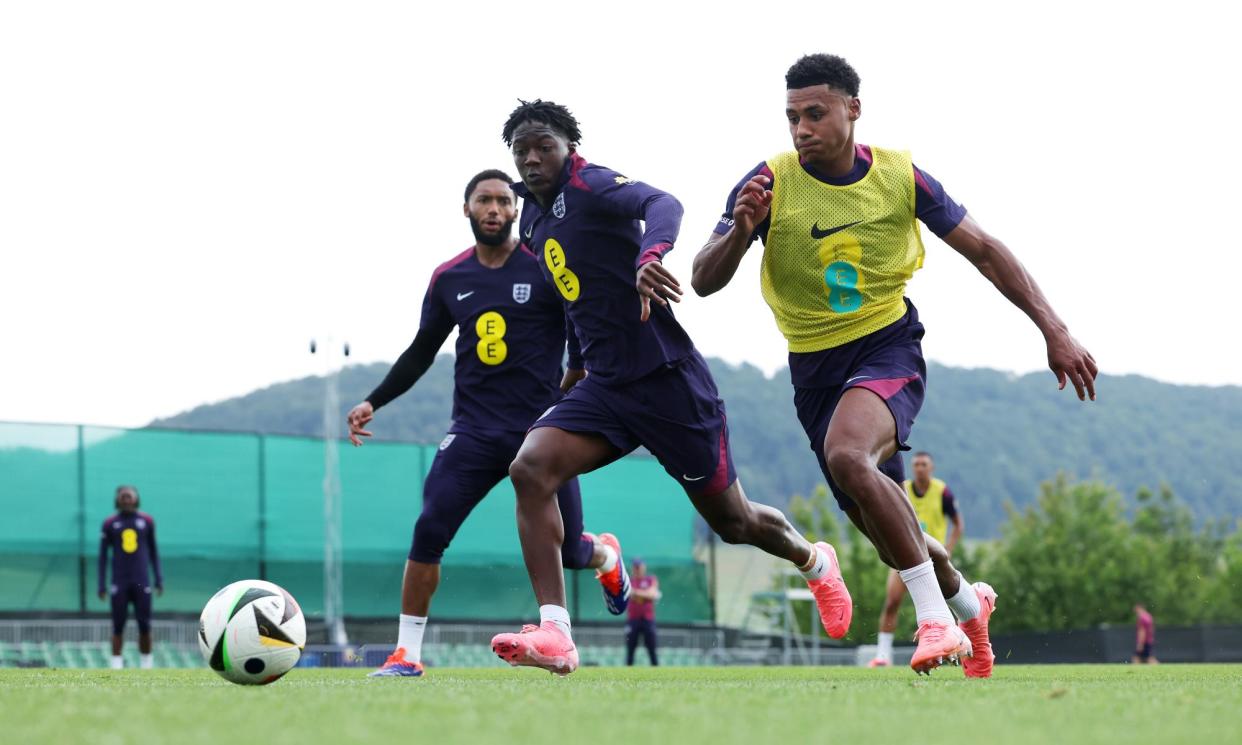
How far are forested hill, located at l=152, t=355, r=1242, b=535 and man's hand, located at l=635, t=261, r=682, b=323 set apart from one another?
128552 mm

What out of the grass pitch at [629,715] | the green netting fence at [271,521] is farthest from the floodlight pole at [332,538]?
the grass pitch at [629,715]

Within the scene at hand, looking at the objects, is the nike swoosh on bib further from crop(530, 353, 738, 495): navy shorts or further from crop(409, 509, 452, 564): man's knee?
crop(409, 509, 452, 564): man's knee

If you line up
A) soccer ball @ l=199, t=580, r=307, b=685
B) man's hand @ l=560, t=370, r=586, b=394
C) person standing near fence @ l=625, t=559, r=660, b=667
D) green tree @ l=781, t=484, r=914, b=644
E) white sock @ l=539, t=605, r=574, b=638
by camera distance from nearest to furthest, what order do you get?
soccer ball @ l=199, t=580, r=307, b=685
white sock @ l=539, t=605, r=574, b=638
man's hand @ l=560, t=370, r=586, b=394
person standing near fence @ l=625, t=559, r=660, b=667
green tree @ l=781, t=484, r=914, b=644

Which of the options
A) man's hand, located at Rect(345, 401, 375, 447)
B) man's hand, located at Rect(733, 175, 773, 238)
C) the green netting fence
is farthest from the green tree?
man's hand, located at Rect(733, 175, 773, 238)

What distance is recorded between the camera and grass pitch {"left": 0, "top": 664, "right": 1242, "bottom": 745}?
3.92 m

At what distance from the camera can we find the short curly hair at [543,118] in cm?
805

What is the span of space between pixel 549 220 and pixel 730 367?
166m

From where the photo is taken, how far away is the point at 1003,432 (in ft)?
518

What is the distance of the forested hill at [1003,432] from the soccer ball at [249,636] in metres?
128

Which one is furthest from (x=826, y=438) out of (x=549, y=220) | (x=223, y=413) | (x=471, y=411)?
(x=223, y=413)

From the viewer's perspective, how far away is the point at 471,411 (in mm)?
9906

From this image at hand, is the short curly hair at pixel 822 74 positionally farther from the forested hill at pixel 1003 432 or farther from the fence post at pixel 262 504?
the forested hill at pixel 1003 432

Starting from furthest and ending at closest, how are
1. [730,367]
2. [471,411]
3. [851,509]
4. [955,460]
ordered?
[730,367]
[955,460]
[471,411]
[851,509]

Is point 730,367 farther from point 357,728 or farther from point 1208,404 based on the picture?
point 357,728
